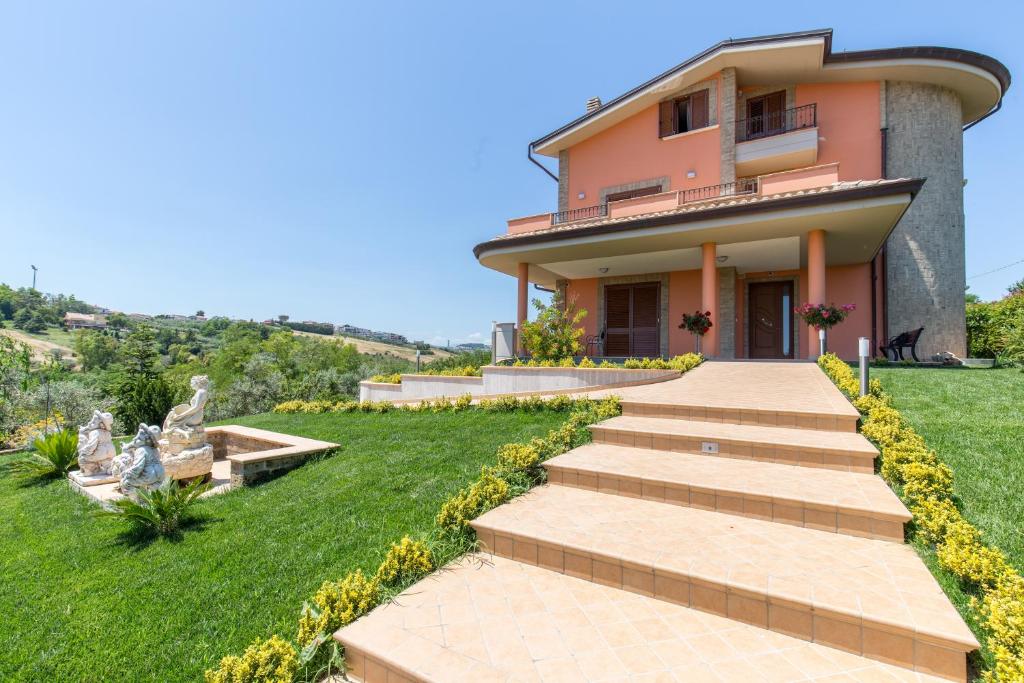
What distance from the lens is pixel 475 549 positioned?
3168mm

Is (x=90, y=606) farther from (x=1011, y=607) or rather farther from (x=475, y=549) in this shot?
(x=1011, y=607)

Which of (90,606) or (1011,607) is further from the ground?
(1011,607)

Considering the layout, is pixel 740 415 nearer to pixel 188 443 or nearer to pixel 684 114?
pixel 188 443

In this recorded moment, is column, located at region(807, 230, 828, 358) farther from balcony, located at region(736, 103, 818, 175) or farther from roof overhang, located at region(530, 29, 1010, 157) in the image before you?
roof overhang, located at region(530, 29, 1010, 157)

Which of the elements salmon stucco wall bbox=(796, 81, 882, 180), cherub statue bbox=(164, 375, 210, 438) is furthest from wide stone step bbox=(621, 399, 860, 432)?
salmon stucco wall bbox=(796, 81, 882, 180)

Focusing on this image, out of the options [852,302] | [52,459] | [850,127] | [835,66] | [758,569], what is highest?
[835,66]

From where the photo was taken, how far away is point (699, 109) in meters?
13.1

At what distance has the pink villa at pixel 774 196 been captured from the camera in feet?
33.2

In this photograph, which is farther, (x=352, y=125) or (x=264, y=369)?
(x=264, y=369)

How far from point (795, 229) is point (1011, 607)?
29.4ft

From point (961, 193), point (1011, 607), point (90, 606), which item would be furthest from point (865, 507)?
point (961, 193)

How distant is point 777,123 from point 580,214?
20.6ft

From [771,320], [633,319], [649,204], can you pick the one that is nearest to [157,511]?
[649,204]

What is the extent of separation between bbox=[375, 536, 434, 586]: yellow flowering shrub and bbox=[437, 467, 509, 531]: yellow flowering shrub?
40cm
